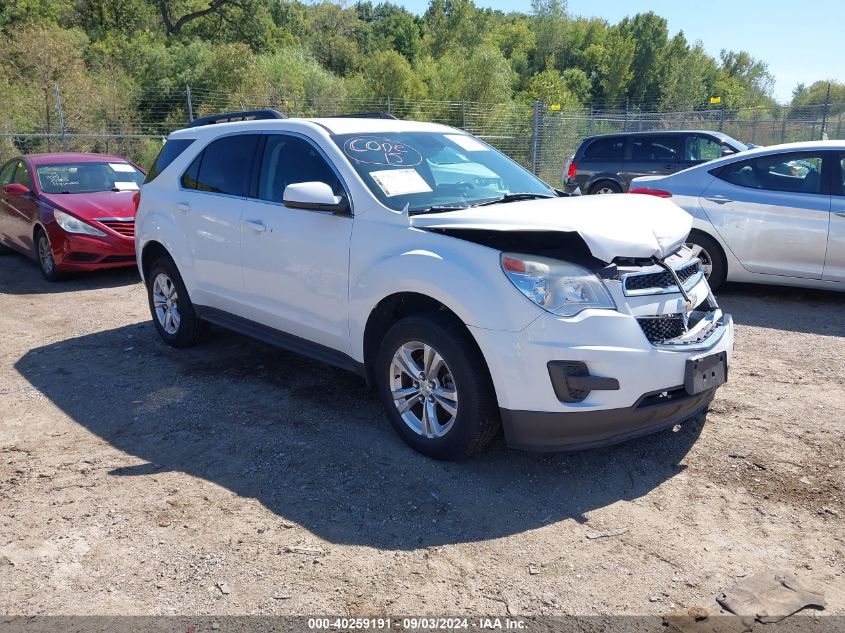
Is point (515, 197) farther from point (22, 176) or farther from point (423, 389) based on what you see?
point (22, 176)

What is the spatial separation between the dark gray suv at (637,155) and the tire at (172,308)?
9516mm

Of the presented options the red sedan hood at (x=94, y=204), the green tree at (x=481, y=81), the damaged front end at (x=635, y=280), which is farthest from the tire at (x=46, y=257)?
the green tree at (x=481, y=81)

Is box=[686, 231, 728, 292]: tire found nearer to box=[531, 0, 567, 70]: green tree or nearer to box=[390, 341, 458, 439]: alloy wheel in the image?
box=[390, 341, 458, 439]: alloy wheel

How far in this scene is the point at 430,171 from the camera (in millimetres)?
4566

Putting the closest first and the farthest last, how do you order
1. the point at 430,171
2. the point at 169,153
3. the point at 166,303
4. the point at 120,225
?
1. the point at 430,171
2. the point at 169,153
3. the point at 166,303
4. the point at 120,225

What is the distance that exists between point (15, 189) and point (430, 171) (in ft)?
24.4

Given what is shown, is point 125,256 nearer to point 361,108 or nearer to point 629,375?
point 629,375

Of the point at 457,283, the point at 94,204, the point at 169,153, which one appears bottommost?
the point at 457,283

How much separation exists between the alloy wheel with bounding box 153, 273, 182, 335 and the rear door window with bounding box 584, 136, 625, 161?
33.4ft

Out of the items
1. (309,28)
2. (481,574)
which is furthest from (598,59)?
(481,574)

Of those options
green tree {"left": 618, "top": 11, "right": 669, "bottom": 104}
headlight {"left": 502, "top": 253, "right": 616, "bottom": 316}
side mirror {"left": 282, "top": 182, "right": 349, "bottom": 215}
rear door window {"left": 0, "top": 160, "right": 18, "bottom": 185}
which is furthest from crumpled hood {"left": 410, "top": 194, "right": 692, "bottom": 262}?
green tree {"left": 618, "top": 11, "right": 669, "bottom": 104}

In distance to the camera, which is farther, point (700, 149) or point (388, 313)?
point (700, 149)

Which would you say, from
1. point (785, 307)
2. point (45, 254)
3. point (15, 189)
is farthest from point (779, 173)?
point (15, 189)

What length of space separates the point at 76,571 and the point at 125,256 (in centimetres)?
649
